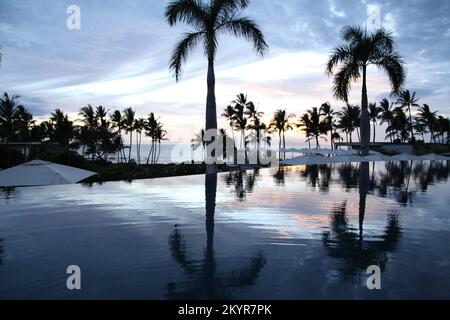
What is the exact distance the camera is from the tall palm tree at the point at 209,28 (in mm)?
17000

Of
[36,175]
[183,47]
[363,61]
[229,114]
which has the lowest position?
[36,175]

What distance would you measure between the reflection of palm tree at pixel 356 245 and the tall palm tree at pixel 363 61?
1891cm

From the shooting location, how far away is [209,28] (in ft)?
56.3

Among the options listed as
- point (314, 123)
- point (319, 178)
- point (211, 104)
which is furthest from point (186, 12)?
point (314, 123)

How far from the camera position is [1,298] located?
13.1 ft

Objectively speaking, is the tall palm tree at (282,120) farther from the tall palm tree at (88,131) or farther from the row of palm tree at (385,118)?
the tall palm tree at (88,131)

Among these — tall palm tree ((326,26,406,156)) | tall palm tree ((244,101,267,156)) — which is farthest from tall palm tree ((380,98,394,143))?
tall palm tree ((326,26,406,156))

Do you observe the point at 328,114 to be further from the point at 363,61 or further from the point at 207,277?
the point at 207,277

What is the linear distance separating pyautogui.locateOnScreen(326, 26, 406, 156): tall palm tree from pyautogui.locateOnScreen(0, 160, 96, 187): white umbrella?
21.4m

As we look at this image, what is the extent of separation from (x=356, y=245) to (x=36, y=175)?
9.07 m

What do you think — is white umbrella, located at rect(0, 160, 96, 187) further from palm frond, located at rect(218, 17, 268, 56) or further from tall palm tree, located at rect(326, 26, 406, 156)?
tall palm tree, located at rect(326, 26, 406, 156)

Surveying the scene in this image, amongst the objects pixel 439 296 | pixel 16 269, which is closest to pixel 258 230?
pixel 439 296

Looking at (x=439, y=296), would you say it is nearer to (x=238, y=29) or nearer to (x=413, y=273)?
(x=413, y=273)

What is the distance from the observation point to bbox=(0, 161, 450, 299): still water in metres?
4.20
